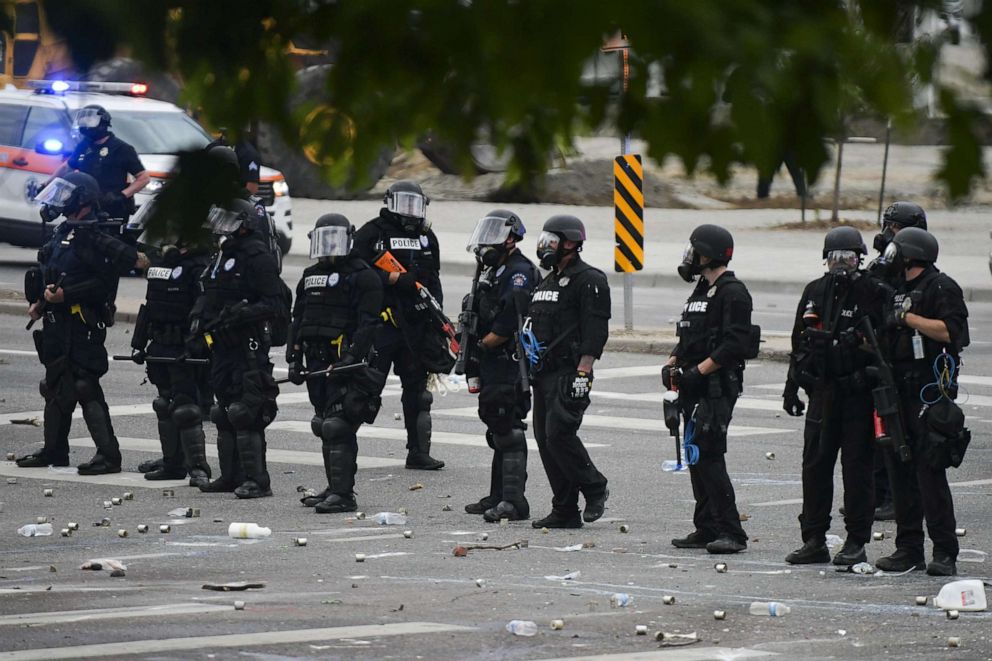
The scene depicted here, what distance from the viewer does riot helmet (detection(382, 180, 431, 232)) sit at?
561 inches

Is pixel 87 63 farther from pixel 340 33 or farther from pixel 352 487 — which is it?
pixel 352 487

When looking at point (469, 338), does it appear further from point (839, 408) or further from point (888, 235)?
point (839, 408)

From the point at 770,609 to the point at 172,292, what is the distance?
18.8 feet

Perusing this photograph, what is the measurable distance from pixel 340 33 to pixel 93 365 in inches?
378

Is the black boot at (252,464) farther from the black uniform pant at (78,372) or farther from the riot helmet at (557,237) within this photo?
the riot helmet at (557,237)

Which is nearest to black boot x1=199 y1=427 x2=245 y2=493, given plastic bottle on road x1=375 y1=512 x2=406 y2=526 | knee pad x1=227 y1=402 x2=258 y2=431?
knee pad x1=227 y1=402 x2=258 y2=431

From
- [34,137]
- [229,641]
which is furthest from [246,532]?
→ [34,137]

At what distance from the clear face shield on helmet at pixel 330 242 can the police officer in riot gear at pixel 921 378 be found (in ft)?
12.2

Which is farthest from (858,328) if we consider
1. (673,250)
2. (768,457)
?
(673,250)

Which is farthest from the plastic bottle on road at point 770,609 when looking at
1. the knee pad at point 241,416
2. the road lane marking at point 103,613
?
the knee pad at point 241,416

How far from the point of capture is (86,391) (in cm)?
1423

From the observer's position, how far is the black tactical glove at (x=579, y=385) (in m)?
12.1

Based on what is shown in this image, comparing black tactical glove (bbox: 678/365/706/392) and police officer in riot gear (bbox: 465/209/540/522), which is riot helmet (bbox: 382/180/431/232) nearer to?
police officer in riot gear (bbox: 465/209/540/522)

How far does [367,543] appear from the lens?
11.7 metres
